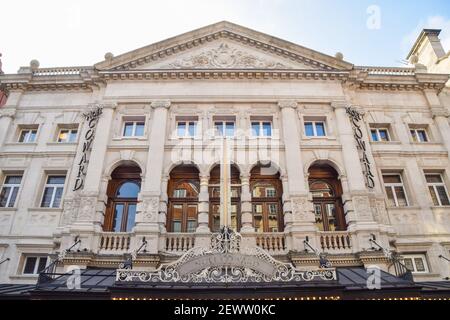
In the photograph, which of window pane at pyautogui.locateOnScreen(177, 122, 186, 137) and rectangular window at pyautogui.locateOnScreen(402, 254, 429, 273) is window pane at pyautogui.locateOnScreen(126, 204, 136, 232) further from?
rectangular window at pyautogui.locateOnScreen(402, 254, 429, 273)

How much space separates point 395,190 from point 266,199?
7362mm

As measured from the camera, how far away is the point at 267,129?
19.2m

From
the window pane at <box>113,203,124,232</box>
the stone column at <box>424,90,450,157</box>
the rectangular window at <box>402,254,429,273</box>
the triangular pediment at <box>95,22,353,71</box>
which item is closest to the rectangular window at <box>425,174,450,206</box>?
the stone column at <box>424,90,450,157</box>

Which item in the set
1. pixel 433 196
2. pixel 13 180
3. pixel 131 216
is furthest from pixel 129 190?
pixel 433 196

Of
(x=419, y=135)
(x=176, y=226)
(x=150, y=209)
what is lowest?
(x=176, y=226)

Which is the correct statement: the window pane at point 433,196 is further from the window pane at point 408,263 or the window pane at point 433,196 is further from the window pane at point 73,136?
the window pane at point 73,136

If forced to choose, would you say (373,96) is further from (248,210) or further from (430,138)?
(248,210)

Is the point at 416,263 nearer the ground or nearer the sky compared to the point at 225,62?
nearer the ground

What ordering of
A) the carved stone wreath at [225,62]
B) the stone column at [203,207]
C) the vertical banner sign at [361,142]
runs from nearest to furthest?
the stone column at [203,207], the vertical banner sign at [361,142], the carved stone wreath at [225,62]

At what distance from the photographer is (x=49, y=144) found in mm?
18828

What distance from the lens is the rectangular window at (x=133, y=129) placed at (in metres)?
Result: 18.9

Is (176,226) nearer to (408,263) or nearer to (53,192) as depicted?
(53,192)

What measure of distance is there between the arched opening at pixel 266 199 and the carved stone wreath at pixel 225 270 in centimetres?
417

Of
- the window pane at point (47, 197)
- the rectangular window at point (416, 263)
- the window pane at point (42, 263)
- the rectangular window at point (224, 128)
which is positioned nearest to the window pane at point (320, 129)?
the rectangular window at point (224, 128)
